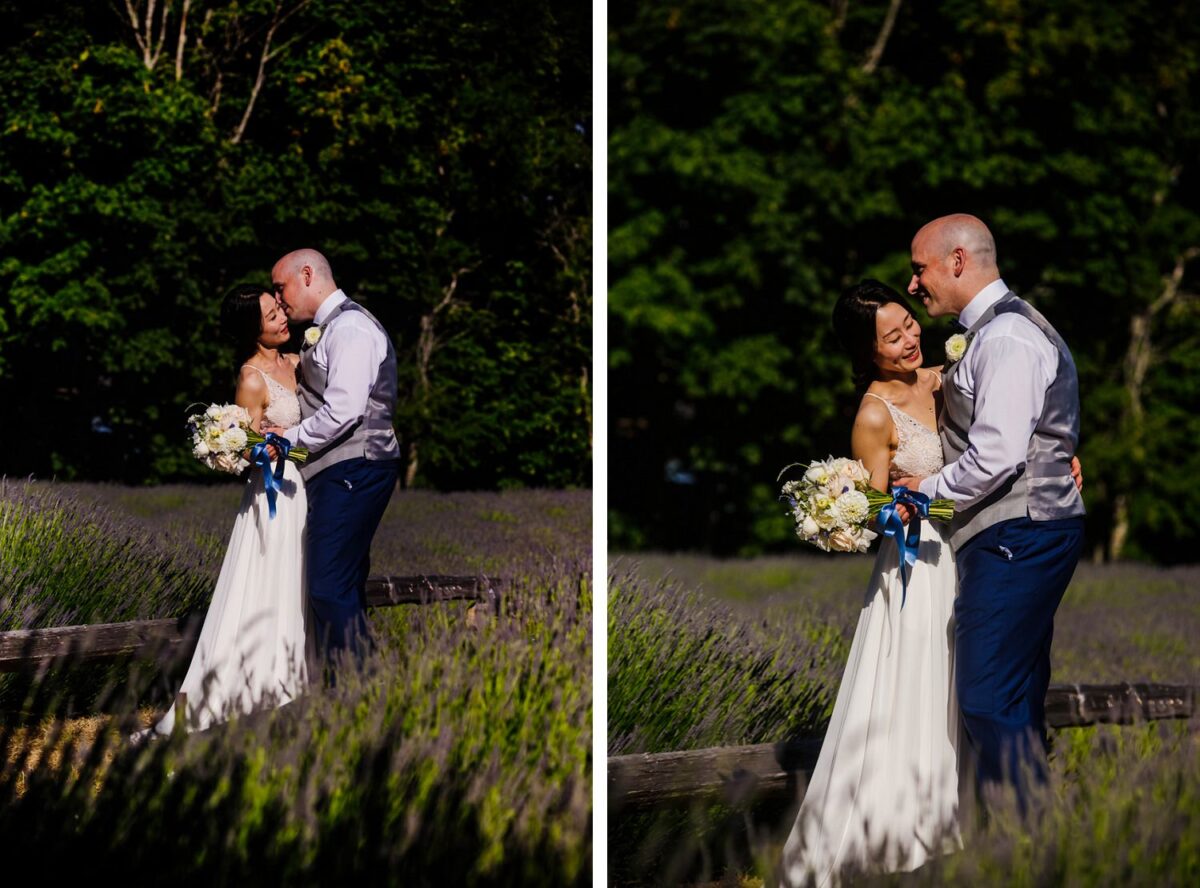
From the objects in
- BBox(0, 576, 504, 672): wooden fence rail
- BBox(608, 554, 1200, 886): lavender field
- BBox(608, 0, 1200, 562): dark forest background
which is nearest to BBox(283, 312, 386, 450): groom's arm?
BBox(0, 576, 504, 672): wooden fence rail

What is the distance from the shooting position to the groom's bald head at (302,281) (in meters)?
4.26

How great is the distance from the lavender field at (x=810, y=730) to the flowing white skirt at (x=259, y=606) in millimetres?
1106

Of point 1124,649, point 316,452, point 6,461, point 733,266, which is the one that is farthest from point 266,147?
point 733,266

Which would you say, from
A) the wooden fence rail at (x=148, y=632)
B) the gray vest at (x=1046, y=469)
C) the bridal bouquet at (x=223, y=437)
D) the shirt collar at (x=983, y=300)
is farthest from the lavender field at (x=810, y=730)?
the bridal bouquet at (x=223, y=437)

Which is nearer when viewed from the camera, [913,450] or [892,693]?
[892,693]

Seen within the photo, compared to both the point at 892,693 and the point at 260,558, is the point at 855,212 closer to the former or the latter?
the point at 260,558

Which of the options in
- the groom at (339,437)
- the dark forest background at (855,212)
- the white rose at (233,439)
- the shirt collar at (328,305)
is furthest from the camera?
the dark forest background at (855,212)

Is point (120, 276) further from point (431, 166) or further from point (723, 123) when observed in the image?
point (723, 123)

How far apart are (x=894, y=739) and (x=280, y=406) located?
2310 millimetres

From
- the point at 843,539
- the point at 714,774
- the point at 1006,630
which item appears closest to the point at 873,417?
the point at 843,539

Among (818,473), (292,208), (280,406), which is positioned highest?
(292,208)

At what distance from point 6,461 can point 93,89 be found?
128 cm

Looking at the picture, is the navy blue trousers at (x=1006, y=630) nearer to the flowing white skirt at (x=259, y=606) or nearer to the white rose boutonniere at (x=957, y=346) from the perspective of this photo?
the white rose boutonniere at (x=957, y=346)

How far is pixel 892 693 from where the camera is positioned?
3488mm
